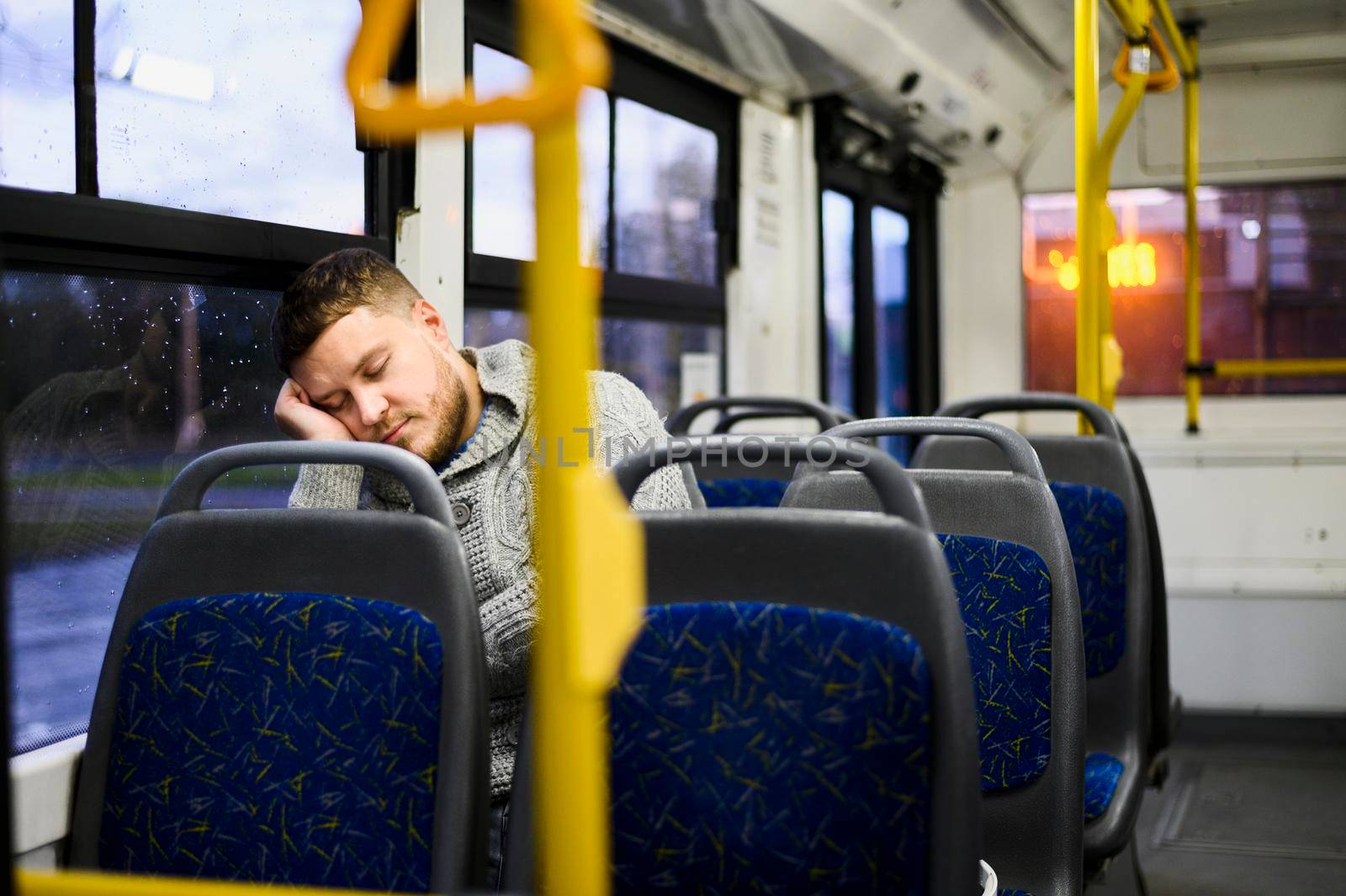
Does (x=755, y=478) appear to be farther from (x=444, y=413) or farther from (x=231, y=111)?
(x=231, y=111)

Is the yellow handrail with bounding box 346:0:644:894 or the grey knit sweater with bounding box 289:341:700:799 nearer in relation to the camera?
the yellow handrail with bounding box 346:0:644:894

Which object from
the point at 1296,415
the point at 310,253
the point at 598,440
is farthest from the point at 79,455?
the point at 1296,415

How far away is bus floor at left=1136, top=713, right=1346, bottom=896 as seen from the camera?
304 centimetres

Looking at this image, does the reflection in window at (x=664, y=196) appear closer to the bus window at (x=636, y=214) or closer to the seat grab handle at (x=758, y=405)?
the bus window at (x=636, y=214)

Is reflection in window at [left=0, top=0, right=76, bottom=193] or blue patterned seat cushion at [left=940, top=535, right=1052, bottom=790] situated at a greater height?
reflection in window at [left=0, top=0, right=76, bottom=193]

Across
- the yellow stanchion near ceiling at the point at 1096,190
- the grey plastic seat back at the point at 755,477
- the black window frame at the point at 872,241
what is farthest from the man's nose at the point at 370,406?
the black window frame at the point at 872,241

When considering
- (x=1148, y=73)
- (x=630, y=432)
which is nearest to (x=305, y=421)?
(x=630, y=432)

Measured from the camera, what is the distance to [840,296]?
17.3 feet

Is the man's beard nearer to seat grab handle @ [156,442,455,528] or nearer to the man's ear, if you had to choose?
the man's ear

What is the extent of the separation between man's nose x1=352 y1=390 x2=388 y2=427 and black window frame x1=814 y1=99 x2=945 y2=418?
295 cm

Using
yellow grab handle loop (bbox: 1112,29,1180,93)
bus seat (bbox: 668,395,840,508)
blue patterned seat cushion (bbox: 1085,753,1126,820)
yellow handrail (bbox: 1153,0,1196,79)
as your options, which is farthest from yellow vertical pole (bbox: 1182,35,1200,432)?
blue patterned seat cushion (bbox: 1085,753,1126,820)

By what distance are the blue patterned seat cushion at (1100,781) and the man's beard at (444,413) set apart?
1292 mm

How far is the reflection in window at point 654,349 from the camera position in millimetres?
3485

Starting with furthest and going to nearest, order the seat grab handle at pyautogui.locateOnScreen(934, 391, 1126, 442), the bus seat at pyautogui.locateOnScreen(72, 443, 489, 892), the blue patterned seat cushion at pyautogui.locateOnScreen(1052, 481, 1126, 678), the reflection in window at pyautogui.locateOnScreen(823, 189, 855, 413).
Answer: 1. the reflection in window at pyautogui.locateOnScreen(823, 189, 855, 413)
2. the seat grab handle at pyautogui.locateOnScreen(934, 391, 1126, 442)
3. the blue patterned seat cushion at pyautogui.locateOnScreen(1052, 481, 1126, 678)
4. the bus seat at pyautogui.locateOnScreen(72, 443, 489, 892)
